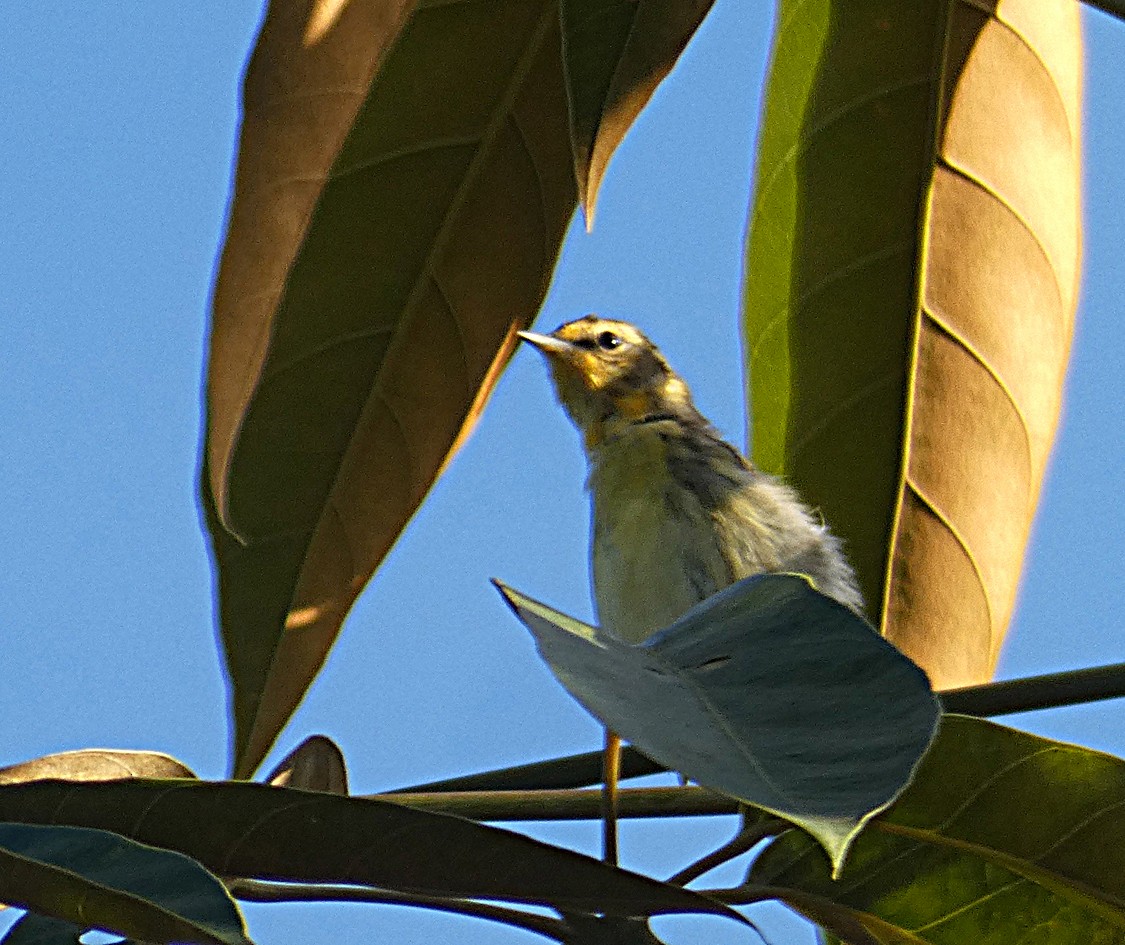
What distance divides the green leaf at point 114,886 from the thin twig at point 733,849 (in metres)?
0.37

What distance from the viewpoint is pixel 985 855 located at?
157cm

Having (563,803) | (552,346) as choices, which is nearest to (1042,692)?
(563,803)

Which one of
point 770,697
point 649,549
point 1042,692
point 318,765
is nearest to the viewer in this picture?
point 770,697

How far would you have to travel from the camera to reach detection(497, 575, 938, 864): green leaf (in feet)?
2.85

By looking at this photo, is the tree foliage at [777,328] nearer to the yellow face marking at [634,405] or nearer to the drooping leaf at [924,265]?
the drooping leaf at [924,265]

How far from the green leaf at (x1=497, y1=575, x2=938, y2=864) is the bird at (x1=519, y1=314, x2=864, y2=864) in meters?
1.51

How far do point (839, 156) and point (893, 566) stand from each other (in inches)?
20.9

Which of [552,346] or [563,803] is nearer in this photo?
[563,803]

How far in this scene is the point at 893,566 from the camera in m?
Answer: 2.20

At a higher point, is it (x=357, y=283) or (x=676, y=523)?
(x=357, y=283)

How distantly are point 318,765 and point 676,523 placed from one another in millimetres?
1141

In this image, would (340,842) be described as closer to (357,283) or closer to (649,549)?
(357,283)

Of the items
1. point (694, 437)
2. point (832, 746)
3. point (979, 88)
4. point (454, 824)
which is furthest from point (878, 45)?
point (832, 746)

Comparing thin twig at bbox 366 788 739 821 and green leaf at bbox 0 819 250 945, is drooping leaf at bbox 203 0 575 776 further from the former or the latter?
green leaf at bbox 0 819 250 945
